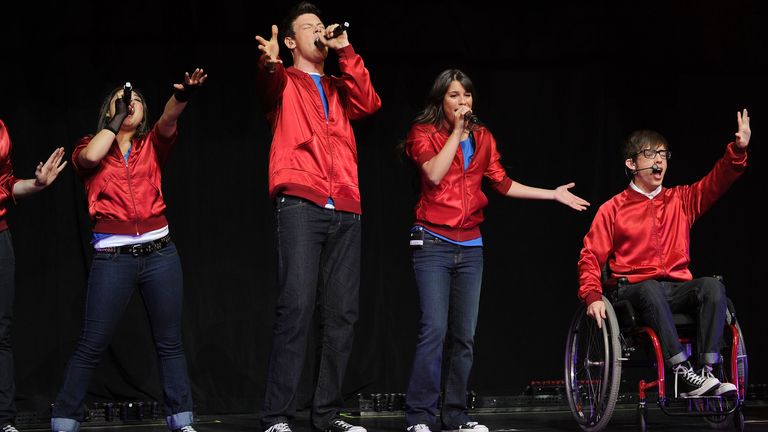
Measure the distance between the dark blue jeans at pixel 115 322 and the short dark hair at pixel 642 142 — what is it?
5.93ft

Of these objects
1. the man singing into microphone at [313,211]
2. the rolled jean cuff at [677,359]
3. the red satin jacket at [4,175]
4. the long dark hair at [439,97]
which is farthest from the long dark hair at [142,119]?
the rolled jean cuff at [677,359]

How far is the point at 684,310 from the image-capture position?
11.0ft

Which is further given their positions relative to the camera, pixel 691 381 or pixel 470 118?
pixel 470 118

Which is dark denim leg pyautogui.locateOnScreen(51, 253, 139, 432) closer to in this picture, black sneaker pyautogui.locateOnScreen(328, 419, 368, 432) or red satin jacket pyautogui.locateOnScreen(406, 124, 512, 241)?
black sneaker pyautogui.locateOnScreen(328, 419, 368, 432)

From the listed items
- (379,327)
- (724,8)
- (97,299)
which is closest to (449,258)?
(97,299)

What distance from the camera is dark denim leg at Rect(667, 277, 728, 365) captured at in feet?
10.3

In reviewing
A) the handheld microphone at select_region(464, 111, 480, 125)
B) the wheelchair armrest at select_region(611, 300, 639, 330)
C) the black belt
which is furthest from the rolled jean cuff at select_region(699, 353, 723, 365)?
the black belt

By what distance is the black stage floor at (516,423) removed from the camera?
3.63 m

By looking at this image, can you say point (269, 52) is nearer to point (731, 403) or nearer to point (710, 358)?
point (710, 358)

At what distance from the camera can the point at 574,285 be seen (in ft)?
16.2

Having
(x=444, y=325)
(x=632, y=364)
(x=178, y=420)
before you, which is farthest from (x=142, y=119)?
(x=632, y=364)

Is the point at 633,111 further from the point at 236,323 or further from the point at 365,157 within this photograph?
the point at 236,323

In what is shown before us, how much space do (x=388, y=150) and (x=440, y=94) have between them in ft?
4.44

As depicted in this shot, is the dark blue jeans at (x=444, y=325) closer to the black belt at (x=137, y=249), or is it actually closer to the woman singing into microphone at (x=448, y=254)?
the woman singing into microphone at (x=448, y=254)
